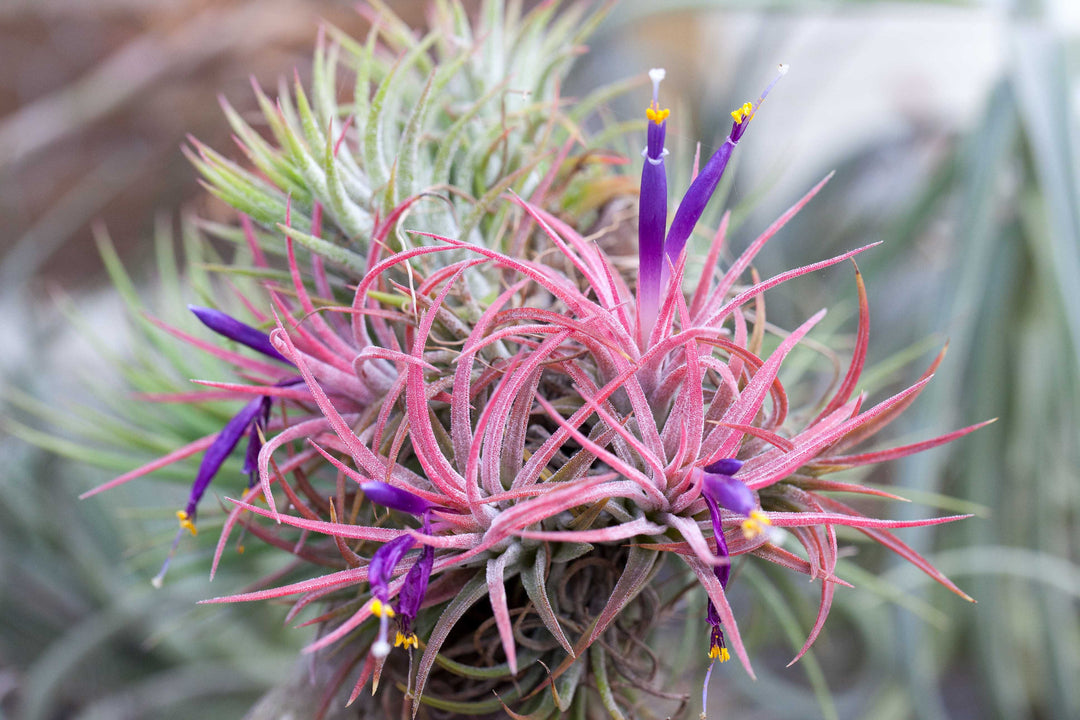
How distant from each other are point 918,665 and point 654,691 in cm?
47

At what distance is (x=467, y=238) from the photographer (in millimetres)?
359

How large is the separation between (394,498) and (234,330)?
154 millimetres

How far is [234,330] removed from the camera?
36 cm

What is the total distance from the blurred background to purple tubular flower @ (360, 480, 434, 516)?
0.27 metres

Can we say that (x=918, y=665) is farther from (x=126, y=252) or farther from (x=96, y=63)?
(x=96, y=63)

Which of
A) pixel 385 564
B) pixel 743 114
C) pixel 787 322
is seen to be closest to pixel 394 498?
pixel 385 564

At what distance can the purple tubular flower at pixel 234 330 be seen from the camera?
1.18ft

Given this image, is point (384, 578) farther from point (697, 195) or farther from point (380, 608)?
point (697, 195)

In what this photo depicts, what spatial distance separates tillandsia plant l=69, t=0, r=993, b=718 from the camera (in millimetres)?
279

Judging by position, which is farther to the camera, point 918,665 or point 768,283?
point 918,665

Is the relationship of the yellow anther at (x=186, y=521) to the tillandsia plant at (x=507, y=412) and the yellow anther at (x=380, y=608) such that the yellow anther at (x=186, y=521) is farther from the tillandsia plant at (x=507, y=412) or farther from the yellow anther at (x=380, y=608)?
the yellow anther at (x=380, y=608)

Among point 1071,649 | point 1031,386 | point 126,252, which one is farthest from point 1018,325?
point 126,252

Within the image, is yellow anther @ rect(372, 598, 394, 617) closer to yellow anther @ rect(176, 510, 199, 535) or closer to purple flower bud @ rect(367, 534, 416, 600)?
purple flower bud @ rect(367, 534, 416, 600)

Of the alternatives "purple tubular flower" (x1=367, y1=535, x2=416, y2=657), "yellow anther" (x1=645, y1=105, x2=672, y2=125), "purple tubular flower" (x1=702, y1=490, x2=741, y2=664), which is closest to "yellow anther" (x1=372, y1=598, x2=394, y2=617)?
"purple tubular flower" (x1=367, y1=535, x2=416, y2=657)
